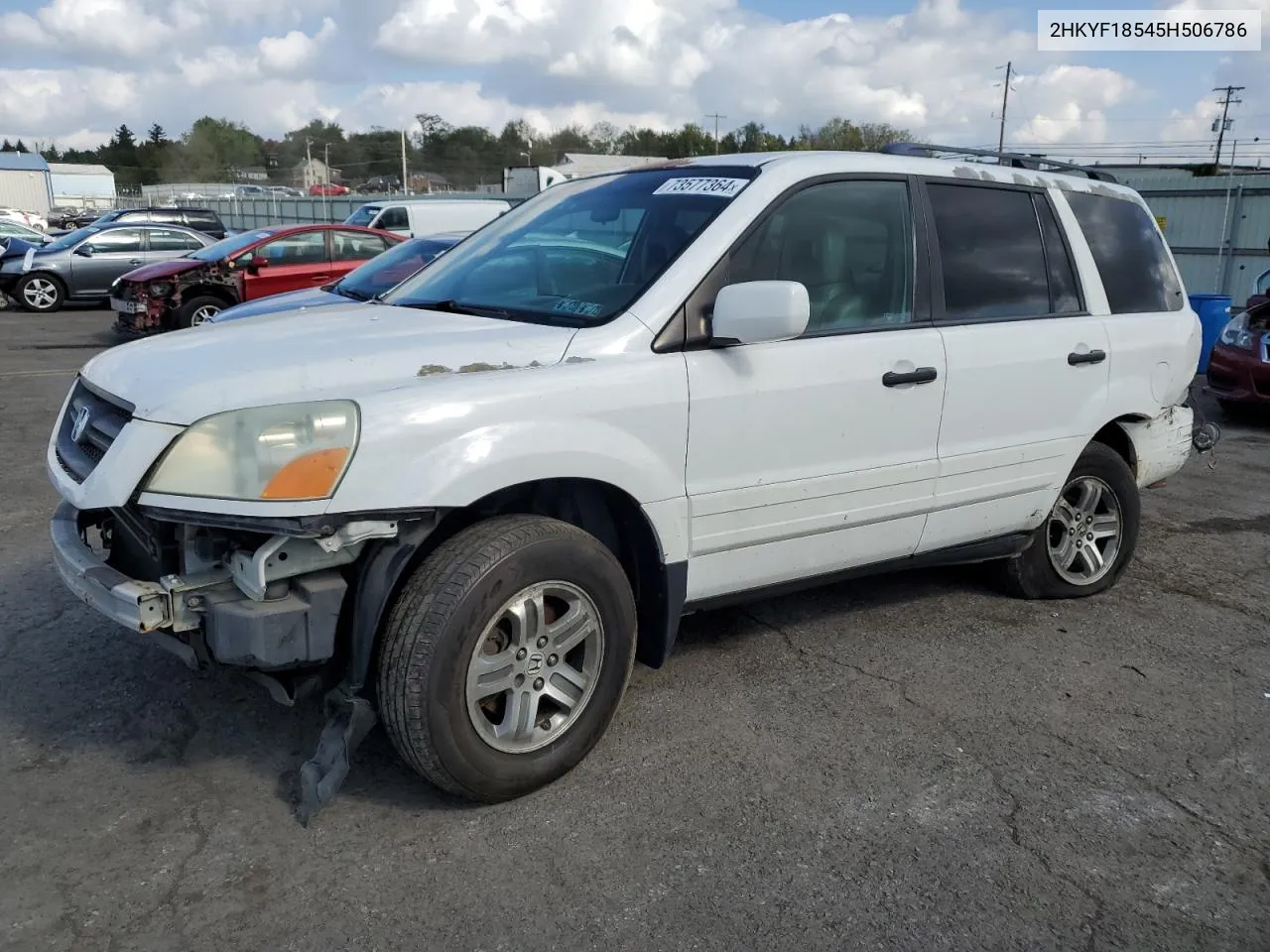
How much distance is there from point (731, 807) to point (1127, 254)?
11.0 feet

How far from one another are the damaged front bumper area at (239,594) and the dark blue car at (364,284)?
567 centimetres

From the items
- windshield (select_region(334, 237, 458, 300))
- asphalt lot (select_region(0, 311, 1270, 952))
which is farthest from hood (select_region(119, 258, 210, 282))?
asphalt lot (select_region(0, 311, 1270, 952))

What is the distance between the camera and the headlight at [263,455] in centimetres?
277

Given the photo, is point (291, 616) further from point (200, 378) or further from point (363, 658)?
point (200, 378)

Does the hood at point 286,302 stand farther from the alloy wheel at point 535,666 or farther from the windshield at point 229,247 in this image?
the alloy wheel at point 535,666

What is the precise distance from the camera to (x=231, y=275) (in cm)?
1373

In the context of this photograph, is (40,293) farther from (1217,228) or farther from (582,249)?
(1217,228)

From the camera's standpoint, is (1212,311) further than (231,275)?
No

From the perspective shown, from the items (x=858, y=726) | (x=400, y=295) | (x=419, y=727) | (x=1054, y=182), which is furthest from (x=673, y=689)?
(x=1054, y=182)

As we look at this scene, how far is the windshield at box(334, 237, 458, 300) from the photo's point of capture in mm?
9305

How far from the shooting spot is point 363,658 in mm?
2988

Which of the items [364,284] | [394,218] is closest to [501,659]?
[364,284]

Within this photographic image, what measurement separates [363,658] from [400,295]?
1787mm

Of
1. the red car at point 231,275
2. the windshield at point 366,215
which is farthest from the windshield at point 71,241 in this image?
the red car at point 231,275
